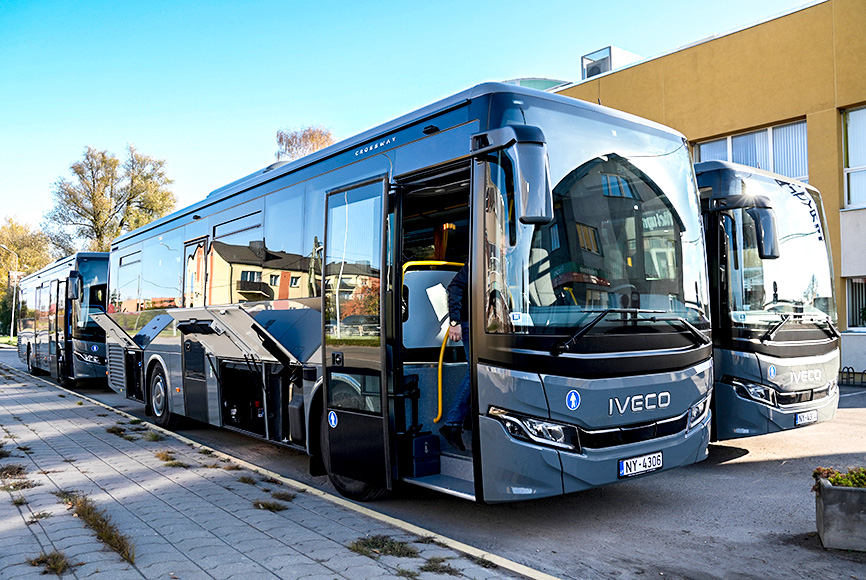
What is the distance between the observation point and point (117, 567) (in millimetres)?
4488

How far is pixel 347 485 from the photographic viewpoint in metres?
6.43

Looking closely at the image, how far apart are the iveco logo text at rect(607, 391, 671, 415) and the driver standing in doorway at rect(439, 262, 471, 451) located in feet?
3.70

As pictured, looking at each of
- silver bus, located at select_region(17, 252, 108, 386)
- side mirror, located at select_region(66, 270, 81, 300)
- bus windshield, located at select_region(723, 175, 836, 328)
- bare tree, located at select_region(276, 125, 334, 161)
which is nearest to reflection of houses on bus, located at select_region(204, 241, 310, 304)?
bus windshield, located at select_region(723, 175, 836, 328)

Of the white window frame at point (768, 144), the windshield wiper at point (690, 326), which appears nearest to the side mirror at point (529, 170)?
the windshield wiper at point (690, 326)

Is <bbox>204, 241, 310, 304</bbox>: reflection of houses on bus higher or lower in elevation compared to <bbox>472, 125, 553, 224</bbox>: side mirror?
lower

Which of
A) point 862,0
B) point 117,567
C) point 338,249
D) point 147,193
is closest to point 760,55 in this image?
point 862,0

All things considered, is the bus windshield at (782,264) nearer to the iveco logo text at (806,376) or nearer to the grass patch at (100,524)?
the iveco logo text at (806,376)

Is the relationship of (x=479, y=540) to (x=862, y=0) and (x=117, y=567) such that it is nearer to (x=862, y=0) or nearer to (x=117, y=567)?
(x=117, y=567)

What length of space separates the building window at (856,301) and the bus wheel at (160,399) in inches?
574

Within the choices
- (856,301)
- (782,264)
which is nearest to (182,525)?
(782,264)

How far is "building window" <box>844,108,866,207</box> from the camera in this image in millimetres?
16453

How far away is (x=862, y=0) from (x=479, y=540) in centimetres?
1627

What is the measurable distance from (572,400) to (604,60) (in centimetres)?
2025

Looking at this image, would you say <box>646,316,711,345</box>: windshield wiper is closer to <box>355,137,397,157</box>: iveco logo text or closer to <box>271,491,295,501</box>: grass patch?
<box>355,137,397,157</box>: iveco logo text
